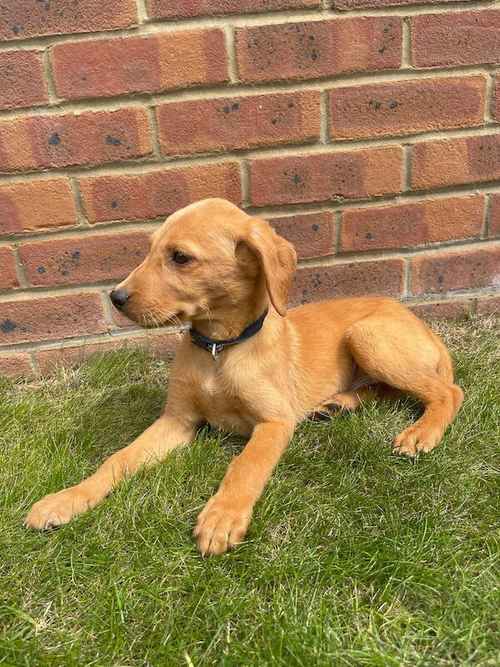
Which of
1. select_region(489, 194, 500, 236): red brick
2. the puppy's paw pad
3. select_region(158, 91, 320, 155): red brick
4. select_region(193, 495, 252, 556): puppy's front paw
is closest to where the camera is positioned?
select_region(193, 495, 252, 556): puppy's front paw

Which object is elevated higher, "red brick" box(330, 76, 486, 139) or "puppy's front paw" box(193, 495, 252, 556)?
"red brick" box(330, 76, 486, 139)

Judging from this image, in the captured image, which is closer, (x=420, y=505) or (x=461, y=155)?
(x=420, y=505)

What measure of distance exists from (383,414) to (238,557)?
0.96 m

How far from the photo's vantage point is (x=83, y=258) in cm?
272

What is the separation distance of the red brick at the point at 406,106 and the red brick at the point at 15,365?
1.82 m

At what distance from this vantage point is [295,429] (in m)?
2.37

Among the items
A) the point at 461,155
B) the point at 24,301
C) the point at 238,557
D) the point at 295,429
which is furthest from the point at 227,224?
the point at 461,155

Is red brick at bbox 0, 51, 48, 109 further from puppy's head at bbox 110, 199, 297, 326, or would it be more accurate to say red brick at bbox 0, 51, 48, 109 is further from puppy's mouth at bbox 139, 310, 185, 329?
puppy's mouth at bbox 139, 310, 185, 329

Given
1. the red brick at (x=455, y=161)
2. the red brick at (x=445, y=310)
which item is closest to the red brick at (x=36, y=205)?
the red brick at (x=455, y=161)

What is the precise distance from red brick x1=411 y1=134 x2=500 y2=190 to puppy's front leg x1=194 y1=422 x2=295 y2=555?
1.46 m

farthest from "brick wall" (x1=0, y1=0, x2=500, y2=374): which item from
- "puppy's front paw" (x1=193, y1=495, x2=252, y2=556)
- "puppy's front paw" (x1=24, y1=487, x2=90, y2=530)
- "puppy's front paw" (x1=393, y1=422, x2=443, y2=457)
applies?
"puppy's front paw" (x1=193, y1=495, x2=252, y2=556)

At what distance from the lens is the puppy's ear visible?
77.2 inches

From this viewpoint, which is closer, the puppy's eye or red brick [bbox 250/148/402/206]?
the puppy's eye

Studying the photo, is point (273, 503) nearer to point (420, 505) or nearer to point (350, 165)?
point (420, 505)
